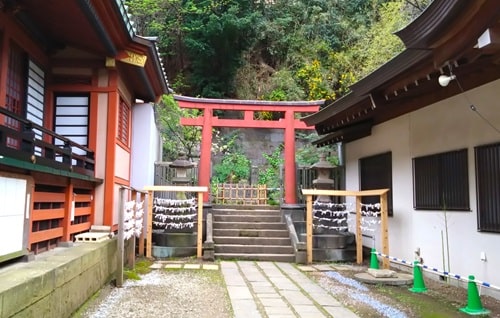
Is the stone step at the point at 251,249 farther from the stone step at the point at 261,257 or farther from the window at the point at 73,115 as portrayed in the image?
the window at the point at 73,115

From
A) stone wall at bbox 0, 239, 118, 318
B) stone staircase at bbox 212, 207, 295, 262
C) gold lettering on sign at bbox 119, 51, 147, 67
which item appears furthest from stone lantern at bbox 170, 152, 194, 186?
stone wall at bbox 0, 239, 118, 318

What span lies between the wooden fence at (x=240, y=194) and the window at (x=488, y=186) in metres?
9.91

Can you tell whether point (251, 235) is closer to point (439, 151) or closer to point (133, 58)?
point (439, 151)

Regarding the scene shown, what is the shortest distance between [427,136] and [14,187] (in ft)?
21.0

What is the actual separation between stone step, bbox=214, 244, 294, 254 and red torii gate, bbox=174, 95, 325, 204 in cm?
215

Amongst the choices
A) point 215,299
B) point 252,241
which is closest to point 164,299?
point 215,299

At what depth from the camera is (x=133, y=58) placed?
7.35 m

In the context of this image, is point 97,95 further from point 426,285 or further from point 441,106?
point 426,285

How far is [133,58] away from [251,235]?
5.57 m

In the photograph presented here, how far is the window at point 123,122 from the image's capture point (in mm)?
8653

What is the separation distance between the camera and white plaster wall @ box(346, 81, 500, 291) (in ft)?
19.9

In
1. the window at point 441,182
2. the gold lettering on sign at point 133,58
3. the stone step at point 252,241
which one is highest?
the gold lettering on sign at point 133,58

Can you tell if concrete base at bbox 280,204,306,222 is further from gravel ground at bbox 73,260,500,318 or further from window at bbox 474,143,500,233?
window at bbox 474,143,500,233

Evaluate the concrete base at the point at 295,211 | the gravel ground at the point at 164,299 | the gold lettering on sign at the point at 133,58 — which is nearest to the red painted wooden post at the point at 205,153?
the concrete base at the point at 295,211
